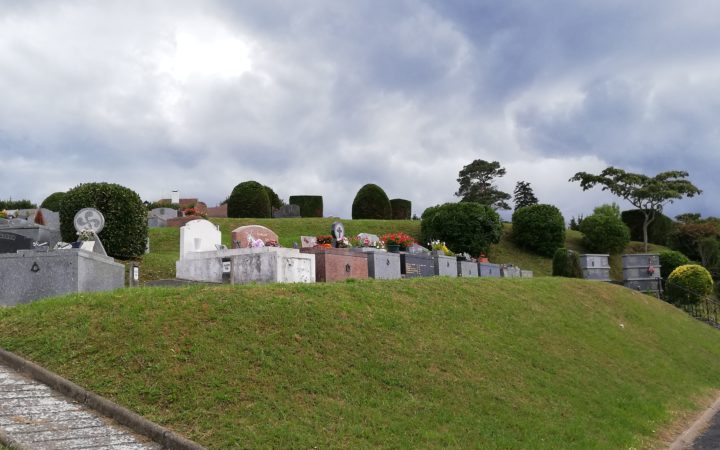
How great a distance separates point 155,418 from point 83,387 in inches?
52.4

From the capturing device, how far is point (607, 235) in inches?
1641

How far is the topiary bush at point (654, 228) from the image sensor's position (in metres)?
48.8

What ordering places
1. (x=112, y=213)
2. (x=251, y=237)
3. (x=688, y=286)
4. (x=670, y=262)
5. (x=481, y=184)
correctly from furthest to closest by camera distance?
(x=481, y=184) → (x=670, y=262) → (x=688, y=286) → (x=112, y=213) → (x=251, y=237)

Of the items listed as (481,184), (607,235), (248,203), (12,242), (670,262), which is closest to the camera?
(12,242)

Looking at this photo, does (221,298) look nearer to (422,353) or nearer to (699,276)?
(422,353)

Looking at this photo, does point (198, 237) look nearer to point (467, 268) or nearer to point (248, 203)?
point (467, 268)

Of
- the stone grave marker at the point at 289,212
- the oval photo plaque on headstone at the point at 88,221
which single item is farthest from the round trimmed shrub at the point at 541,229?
the oval photo plaque on headstone at the point at 88,221

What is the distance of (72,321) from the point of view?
9680 millimetres

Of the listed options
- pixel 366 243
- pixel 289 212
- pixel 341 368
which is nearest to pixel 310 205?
pixel 289 212

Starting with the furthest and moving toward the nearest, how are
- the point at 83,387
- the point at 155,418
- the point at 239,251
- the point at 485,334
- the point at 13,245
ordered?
the point at 239,251 < the point at 13,245 < the point at 485,334 < the point at 83,387 < the point at 155,418

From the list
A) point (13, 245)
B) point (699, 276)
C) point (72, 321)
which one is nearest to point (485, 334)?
point (72, 321)

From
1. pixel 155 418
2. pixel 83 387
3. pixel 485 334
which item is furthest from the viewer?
pixel 485 334

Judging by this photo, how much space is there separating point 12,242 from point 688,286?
28.9 meters

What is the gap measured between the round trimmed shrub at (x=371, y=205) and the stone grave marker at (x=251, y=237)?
975 inches
